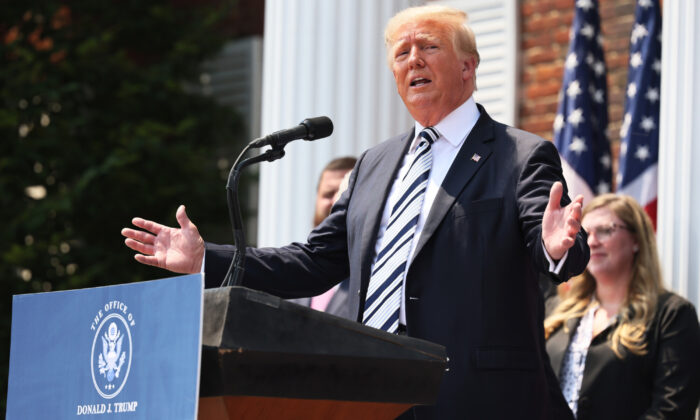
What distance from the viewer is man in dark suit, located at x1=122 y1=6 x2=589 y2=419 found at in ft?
8.53

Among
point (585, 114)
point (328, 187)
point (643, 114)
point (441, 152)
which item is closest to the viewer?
point (441, 152)

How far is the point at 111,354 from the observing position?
2.00m

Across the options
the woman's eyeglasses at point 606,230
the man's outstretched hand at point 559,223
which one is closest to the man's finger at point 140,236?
the man's outstretched hand at point 559,223

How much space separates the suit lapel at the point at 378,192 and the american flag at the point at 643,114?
219cm

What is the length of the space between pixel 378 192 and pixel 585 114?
2.65m

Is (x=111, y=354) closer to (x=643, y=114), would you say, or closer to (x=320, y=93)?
(x=320, y=93)

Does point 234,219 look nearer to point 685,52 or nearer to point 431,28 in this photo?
point 431,28

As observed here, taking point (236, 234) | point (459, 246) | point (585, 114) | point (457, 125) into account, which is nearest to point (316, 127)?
point (236, 234)

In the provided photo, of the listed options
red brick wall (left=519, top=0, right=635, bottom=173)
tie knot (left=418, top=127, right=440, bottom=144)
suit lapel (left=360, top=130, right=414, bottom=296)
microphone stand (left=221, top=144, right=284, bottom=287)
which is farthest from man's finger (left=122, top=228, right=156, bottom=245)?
red brick wall (left=519, top=0, right=635, bottom=173)

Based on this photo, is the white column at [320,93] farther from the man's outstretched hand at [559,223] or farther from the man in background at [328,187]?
the man's outstretched hand at [559,223]

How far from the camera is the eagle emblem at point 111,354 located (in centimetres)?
199

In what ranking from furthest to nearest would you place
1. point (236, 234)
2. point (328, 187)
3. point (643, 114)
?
point (643, 114) < point (328, 187) < point (236, 234)

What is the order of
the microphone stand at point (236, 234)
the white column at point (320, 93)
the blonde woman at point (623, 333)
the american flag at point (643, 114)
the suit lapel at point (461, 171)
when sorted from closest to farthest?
the microphone stand at point (236, 234) < the suit lapel at point (461, 171) < the blonde woman at point (623, 333) < the white column at point (320, 93) < the american flag at point (643, 114)

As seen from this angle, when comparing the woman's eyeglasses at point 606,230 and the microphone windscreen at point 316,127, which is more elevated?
the microphone windscreen at point 316,127
